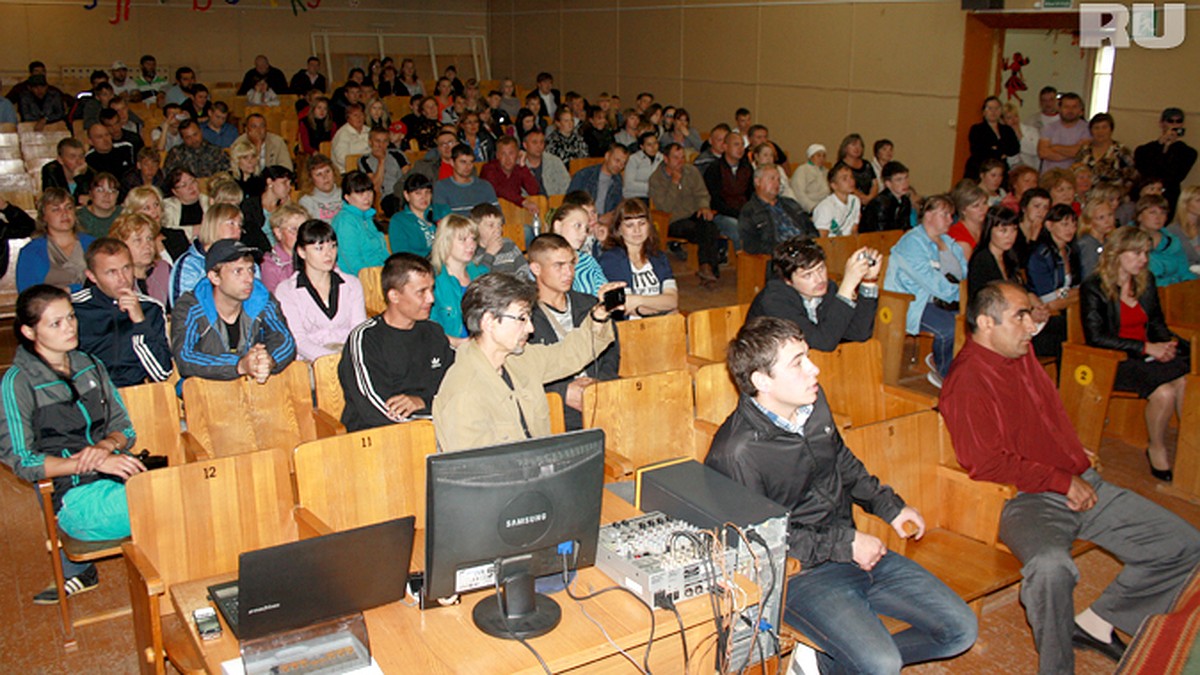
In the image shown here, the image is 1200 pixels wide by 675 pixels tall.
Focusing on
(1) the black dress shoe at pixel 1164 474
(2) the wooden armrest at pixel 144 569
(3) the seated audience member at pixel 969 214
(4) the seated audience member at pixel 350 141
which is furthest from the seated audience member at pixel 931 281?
(4) the seated audience member at pixel 350 141

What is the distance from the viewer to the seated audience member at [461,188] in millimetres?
7340

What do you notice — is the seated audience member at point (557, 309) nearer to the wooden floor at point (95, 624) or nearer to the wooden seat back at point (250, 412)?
the wooden seat back at point (250, 412)

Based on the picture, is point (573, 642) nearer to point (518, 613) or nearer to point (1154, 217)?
point (518, 613)

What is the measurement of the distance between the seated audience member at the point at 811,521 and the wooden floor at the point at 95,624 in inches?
21.7

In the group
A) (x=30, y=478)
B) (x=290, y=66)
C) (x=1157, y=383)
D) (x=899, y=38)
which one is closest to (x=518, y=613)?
(x=30, y=478)

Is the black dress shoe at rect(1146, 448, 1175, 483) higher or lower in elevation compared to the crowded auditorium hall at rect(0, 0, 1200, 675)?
lower

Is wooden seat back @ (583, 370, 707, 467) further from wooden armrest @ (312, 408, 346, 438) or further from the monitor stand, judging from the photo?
the monitor stand

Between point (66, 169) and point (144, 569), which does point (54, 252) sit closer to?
point (66, 169)

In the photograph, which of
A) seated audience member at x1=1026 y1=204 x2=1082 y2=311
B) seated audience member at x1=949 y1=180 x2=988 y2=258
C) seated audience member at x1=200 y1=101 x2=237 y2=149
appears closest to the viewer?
seated audience member at x1=1026 y1=204 x2=1082 y2=311

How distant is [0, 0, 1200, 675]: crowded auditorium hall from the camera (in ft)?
7.83

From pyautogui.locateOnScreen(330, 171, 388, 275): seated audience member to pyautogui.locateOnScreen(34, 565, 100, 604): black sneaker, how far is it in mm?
2631

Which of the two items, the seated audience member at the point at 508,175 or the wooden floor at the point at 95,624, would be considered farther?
the seated audience member at the point at 508,175

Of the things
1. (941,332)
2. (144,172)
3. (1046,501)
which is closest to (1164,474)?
(941,332)

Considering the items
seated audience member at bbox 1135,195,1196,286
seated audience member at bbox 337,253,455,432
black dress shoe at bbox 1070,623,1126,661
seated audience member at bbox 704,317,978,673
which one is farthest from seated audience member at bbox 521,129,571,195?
black dress shoe at bbox 1070,623,1126,661
